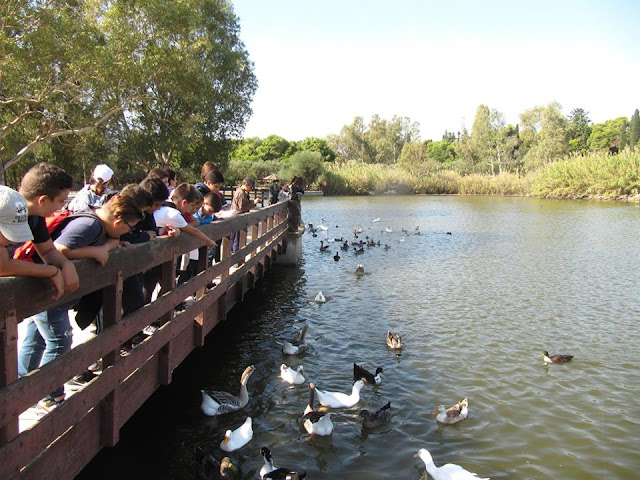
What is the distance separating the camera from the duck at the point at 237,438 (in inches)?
219

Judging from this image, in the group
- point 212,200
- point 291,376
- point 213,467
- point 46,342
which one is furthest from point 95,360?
point 212,200

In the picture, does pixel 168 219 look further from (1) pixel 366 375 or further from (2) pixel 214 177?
(1) pixel 366 375

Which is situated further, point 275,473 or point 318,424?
point 318,424

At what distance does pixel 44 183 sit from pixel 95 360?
1301 mm

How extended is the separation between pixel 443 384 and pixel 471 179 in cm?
5898

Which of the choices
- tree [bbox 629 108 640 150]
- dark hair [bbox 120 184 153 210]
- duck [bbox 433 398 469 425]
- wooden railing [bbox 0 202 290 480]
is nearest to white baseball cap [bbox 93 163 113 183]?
wooden railing [bbox 0 202 290 480]

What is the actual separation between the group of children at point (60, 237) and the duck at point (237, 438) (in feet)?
5.73

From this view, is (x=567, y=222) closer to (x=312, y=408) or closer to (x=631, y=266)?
(x=631, y=266)

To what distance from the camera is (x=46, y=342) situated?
161 inches

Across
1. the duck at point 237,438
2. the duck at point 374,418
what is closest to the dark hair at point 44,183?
the duck at point 237,438

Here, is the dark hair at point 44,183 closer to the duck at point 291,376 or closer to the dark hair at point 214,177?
the duck at point 291,376

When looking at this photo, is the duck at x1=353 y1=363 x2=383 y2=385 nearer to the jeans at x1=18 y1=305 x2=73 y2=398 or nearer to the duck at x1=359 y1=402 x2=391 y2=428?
the duck at x1=359 y1=402 x2=391 y2=428

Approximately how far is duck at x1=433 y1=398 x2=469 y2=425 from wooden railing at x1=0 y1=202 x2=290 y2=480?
3.07 meters

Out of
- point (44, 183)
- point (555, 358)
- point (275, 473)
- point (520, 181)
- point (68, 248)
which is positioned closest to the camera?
point (44, 183)
